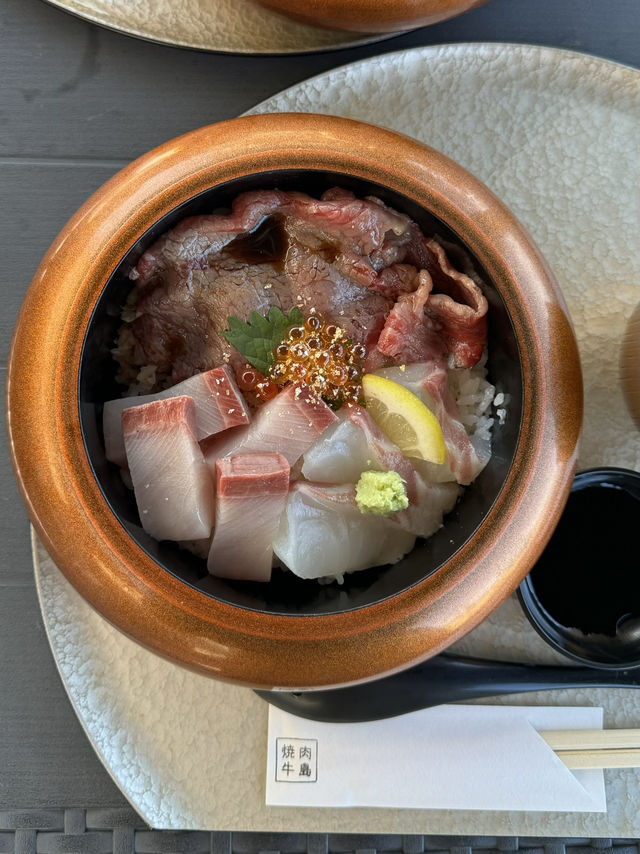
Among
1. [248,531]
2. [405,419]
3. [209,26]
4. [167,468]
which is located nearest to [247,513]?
[248,531]

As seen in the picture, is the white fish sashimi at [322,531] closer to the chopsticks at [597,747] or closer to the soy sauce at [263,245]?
the soy sauce at [263,245]

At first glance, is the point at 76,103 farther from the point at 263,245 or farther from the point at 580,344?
the point at 580,344

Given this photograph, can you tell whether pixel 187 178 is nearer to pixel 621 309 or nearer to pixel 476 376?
pixel 476 376

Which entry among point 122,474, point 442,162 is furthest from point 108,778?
point 442,162

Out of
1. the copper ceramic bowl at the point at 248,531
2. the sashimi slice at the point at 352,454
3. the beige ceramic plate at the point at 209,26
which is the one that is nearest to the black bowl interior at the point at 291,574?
the copper ceramic bowl at the point at 248,531

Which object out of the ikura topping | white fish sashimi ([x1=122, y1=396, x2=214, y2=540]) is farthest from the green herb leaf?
white fish sashimi ([x1=122, y1=396, x2=214, y2=540])
